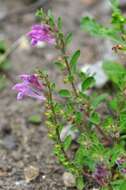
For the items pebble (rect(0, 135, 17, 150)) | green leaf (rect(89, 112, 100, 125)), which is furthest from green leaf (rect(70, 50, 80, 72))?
pebble (rect(0, 135, 17, 150))

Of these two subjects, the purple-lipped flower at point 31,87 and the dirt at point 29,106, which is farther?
the dirt at point 29,106

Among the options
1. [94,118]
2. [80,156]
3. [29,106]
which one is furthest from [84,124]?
[29,106]

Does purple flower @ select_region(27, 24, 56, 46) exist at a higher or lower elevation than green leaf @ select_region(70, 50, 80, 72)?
higher

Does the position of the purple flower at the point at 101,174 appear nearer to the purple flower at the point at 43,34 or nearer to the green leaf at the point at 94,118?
the green leaf at the point at 94,118

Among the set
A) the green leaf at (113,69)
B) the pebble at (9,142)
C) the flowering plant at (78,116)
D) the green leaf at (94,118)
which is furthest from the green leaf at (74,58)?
the pebble at (9,142)

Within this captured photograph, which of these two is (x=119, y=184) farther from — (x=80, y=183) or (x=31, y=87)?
(x=31, y=87)

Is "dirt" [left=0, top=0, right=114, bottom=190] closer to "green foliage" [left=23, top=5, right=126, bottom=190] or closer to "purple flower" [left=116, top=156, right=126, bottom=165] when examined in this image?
"green foliage" [left=23, top=5, right=126, bottom=190]

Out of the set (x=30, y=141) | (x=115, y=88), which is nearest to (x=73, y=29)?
(x=115, y=88)

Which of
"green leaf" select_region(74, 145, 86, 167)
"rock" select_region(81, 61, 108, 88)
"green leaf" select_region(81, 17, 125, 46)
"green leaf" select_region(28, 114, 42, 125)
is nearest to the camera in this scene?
"green leaf" select_region(74, 145, 86, 167)
